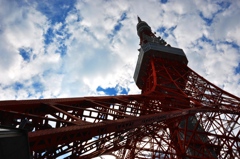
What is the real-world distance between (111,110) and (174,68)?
613 inches

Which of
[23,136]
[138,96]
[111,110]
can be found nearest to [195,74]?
[138,96]

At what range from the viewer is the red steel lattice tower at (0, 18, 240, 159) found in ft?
16.1

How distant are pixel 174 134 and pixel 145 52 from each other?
1015cm

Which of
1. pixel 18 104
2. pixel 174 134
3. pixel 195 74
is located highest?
pixel 195 74

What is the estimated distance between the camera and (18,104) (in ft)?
18.0

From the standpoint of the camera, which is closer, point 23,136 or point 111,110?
point 23,136

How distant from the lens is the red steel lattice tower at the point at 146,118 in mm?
4906

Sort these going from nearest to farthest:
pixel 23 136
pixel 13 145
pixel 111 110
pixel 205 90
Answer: pixel 13 145 → pixel 23 136 → pixel 111 110 → pixel 205 90

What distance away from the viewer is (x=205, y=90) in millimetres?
18359

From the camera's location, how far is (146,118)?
7707mm

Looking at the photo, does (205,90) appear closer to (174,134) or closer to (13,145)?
(174,134)

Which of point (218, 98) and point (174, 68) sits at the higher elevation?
point (174, 68)

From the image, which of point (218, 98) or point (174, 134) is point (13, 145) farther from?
point (218, 98)

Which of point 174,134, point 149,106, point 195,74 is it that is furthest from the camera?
point 195,74
